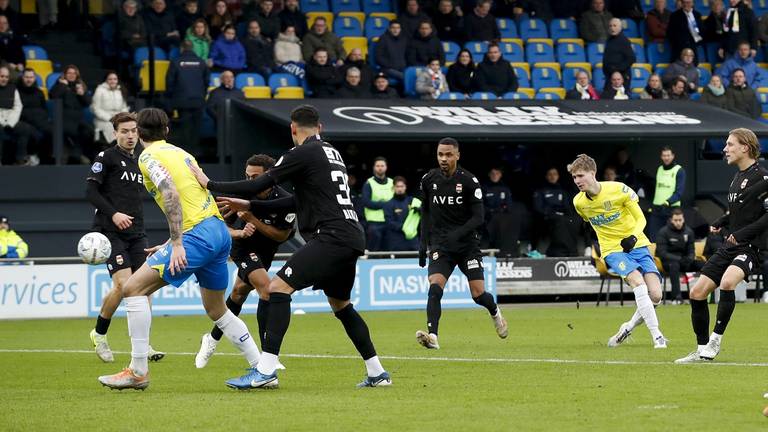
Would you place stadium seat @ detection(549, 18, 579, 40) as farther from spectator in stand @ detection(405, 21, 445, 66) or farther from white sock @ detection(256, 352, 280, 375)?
white sock @ detection(256, 352, 280, 375)

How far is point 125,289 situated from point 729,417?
175 inches

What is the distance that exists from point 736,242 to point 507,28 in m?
19.2

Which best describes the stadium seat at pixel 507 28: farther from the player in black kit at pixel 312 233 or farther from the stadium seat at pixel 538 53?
the player in black kit at pixel 312 233

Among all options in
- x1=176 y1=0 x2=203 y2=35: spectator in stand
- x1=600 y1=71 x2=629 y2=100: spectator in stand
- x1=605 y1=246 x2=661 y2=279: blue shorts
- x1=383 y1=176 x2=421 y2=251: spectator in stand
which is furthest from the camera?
x1=600 y1=71 x2=629 y2=100: spectator in stand

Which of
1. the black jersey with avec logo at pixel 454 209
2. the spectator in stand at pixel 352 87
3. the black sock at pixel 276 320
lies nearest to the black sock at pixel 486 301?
the black jersey with avec logo at pixel 454 209

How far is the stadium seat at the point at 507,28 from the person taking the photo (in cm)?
3061

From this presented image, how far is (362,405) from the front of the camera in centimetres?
924

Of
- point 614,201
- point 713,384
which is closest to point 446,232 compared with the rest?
point 614,201

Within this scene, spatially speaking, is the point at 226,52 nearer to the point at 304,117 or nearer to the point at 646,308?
the point at 646,308

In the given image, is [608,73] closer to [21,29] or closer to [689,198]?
[689,198]

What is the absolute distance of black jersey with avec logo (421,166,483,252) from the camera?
1530cm

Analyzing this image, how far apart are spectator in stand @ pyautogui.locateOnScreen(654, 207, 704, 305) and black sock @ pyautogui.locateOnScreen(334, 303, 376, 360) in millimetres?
15440

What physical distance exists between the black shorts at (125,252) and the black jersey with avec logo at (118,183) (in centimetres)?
7

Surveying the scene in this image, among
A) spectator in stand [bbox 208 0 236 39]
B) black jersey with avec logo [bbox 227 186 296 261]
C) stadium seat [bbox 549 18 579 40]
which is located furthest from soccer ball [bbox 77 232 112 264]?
stadium seat [bbox 549 18 579 40]
